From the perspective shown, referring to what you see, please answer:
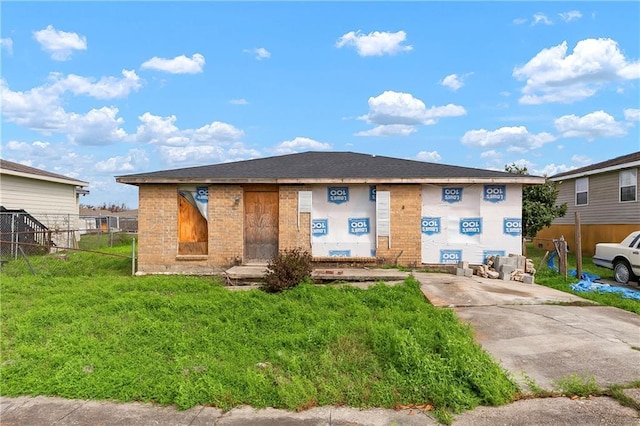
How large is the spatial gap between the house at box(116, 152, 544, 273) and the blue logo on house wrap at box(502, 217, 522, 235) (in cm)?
3

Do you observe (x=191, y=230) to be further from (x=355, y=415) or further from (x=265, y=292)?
(x=355, y=415)

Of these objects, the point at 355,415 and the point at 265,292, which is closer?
the point at 355,415

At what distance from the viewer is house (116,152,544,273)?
38.2 ft

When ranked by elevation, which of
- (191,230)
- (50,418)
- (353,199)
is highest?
(353,199)

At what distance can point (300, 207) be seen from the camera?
11727 millimetres

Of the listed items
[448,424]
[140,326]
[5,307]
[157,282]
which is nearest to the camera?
[448,424]

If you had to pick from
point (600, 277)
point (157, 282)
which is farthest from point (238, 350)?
point (600, 277)

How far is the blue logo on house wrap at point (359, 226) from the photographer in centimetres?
1183

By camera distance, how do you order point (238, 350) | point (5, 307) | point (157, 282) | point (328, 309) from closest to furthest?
1. point (238, 350)
2. point (328, 309)
3. point (5, 307)
4. point (157, 282)

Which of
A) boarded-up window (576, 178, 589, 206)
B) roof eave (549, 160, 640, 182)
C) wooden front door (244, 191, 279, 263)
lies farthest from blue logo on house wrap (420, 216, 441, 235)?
boarded-up window (576, 178, 589, 206)

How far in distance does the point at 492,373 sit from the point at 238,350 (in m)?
3.10

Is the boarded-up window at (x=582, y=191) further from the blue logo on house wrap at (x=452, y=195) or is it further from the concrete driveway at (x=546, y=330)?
the concrete driveway at (x=546, y=330)

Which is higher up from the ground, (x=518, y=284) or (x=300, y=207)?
(x=300, y=207)

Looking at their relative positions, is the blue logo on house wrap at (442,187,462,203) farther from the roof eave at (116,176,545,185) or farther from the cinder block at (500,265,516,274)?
the cinder block at (500,265,516,274)
